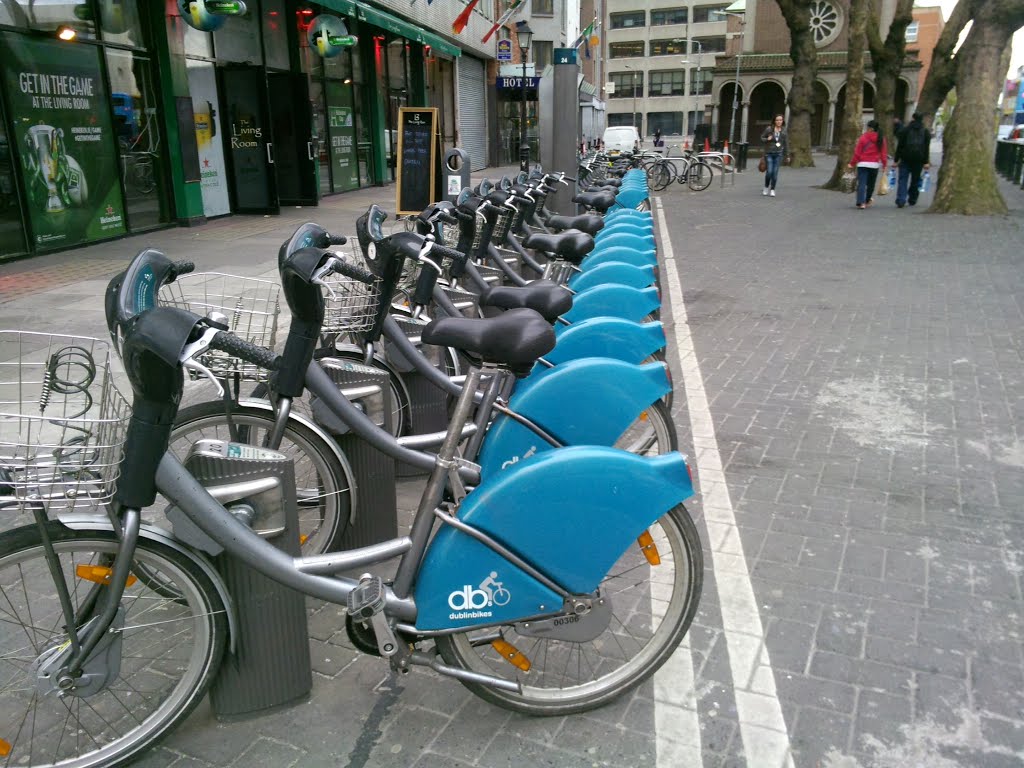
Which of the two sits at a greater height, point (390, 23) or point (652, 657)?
point (390, 23)

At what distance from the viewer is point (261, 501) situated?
8.08 feet

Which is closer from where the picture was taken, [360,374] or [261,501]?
[261,501]

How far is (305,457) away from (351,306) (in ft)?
2.34

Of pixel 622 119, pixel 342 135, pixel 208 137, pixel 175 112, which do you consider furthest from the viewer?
pixel 622 119

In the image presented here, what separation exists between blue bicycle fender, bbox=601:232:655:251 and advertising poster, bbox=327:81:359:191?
14528 millimetres

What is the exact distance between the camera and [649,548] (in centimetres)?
271

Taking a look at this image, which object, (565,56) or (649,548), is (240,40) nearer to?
(565,56)

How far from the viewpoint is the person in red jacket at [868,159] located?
1683 cm

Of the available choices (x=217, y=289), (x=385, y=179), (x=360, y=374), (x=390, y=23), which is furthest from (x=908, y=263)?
(x=385, y=179)

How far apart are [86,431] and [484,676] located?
129 centimetres

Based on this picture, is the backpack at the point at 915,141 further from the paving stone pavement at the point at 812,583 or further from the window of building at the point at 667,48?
the window of building at the point at 667,48

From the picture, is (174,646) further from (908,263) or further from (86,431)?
(908,263)

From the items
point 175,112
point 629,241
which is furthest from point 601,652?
point 175,112

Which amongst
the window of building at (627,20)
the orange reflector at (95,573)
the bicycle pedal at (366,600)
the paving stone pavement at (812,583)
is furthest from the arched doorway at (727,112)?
the orange reflector at (95,573)
